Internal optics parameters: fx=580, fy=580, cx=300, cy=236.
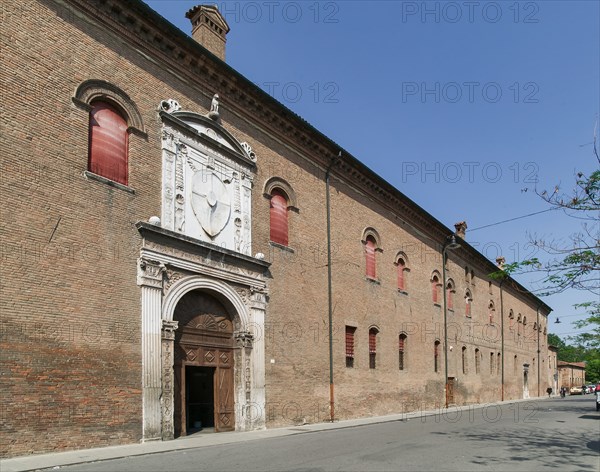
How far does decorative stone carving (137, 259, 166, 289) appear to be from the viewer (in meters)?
13.3

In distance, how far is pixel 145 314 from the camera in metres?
13.3

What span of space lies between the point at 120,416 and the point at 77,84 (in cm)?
712

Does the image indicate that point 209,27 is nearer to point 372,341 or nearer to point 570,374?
point 372,341

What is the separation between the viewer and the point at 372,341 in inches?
950

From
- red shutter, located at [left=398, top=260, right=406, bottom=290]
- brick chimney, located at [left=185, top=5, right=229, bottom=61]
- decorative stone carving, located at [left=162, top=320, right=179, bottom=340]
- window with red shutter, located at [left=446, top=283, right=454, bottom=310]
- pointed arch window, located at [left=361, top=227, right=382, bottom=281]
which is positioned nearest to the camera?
decorative stone carving, located at [left=162, top=320, right=179, bottom=340]

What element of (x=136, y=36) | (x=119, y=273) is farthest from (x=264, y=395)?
(x=136, y=36)

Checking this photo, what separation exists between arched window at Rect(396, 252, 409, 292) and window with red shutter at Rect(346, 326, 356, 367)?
5458 mm

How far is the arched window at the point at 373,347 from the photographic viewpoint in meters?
23.9

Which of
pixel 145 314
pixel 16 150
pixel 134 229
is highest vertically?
pixel 16 150

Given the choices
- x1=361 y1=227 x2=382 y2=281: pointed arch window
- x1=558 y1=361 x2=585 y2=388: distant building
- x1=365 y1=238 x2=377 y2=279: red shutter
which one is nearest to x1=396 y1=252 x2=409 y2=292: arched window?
x1=361 y1=227 x2=382 y2=281: pointed arch window

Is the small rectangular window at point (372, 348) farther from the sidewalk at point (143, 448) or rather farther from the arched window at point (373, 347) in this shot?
the sidewalk at point (143, 448)

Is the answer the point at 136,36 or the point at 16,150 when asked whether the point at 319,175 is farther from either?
the point at 16,150

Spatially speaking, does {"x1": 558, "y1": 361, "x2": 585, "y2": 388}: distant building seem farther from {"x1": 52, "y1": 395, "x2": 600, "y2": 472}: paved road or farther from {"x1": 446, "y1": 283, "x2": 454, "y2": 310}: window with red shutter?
{"x1": 52, "y1": 395, "x2": 600, "y2": 472}: paved road

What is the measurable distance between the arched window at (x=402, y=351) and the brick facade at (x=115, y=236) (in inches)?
93.0
